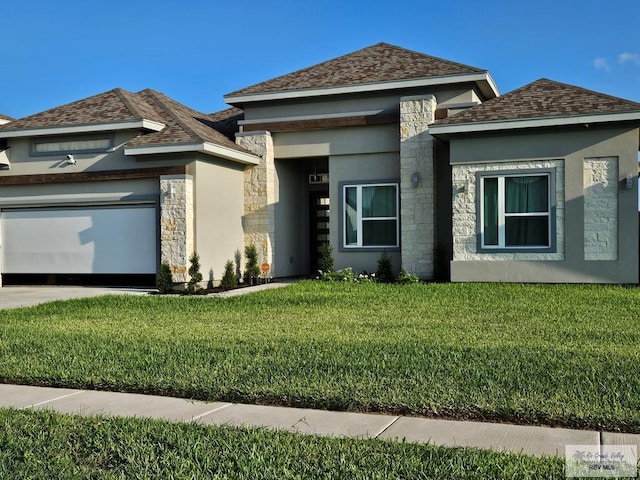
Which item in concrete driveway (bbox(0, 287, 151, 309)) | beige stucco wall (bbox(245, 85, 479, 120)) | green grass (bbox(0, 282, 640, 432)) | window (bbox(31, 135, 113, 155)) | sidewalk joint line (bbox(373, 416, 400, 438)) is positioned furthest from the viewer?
window (bbox(31, 135, 113, 155))

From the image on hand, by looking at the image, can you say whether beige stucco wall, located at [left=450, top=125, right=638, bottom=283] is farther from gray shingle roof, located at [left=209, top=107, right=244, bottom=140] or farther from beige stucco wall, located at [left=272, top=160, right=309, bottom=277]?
gray shingle roof, located at [left=209, top=107, right=244, bottom=140]

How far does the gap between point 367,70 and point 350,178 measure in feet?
9.65

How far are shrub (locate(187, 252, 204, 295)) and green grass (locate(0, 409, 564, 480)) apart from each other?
10103 millimetres

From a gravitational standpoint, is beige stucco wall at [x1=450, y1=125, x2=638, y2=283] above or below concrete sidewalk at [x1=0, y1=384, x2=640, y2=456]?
above

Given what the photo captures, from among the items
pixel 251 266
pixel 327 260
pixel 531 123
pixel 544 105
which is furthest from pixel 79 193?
pixel 544 105

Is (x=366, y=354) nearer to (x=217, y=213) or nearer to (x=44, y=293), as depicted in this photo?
(x=217, y=213)

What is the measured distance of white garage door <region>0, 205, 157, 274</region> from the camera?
16.0 m

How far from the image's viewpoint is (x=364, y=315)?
10.0 m

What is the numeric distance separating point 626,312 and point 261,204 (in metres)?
10.1

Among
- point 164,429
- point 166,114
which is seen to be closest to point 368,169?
point 166,114

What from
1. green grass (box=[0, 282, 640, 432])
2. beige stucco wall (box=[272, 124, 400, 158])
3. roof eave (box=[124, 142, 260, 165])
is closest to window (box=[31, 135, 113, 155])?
roof eave (box=[124, 142, 260, 165])

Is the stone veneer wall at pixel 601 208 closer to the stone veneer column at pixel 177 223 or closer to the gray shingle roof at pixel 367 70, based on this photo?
the gray shingle roof at pixel 367 70

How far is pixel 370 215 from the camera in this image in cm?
1697

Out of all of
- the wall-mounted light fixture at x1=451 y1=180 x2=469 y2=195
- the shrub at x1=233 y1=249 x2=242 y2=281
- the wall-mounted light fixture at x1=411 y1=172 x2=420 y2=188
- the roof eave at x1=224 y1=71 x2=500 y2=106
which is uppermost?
the roof eave at x1=224 y1=71 x2=500 y2=106
